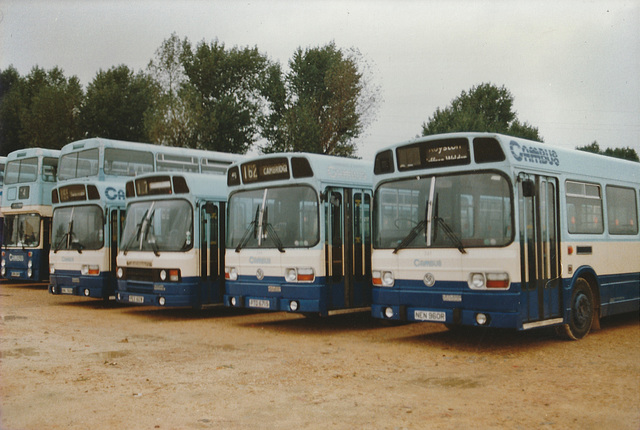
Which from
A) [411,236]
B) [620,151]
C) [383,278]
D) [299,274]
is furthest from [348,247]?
[620,151]

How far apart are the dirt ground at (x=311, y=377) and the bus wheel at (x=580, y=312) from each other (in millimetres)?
197

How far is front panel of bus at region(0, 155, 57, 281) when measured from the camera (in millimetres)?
21391

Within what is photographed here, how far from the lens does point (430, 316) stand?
10.1 metres

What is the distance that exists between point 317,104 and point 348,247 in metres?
31.2

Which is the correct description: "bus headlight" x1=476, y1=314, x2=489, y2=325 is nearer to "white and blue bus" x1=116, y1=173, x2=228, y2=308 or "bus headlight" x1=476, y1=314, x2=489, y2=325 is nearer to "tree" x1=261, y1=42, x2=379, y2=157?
"white and blue bus" x1=116, y1=173, x2=228, y2=308

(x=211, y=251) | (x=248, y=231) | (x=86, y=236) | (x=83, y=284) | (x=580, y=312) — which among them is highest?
(x=86, y=236)

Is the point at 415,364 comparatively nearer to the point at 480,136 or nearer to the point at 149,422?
the point at 480,136

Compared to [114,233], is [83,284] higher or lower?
lower

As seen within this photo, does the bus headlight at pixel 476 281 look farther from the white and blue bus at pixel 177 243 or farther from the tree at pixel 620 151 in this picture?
the tree at pixel 620 151

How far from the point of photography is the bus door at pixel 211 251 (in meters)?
14.3

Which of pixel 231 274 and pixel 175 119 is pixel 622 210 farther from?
pixel 175 119

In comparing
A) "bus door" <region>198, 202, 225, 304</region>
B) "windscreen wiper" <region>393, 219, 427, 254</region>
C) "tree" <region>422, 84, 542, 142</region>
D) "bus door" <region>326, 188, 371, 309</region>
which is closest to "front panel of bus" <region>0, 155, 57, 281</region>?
"bus door" <region>198, 202, 225, 304</region>

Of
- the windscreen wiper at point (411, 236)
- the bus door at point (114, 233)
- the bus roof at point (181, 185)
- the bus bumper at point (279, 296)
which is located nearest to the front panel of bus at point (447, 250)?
the windscreen wiper at point (411, 236)

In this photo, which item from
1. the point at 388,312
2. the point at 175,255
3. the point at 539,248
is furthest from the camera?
the point at 175,255
